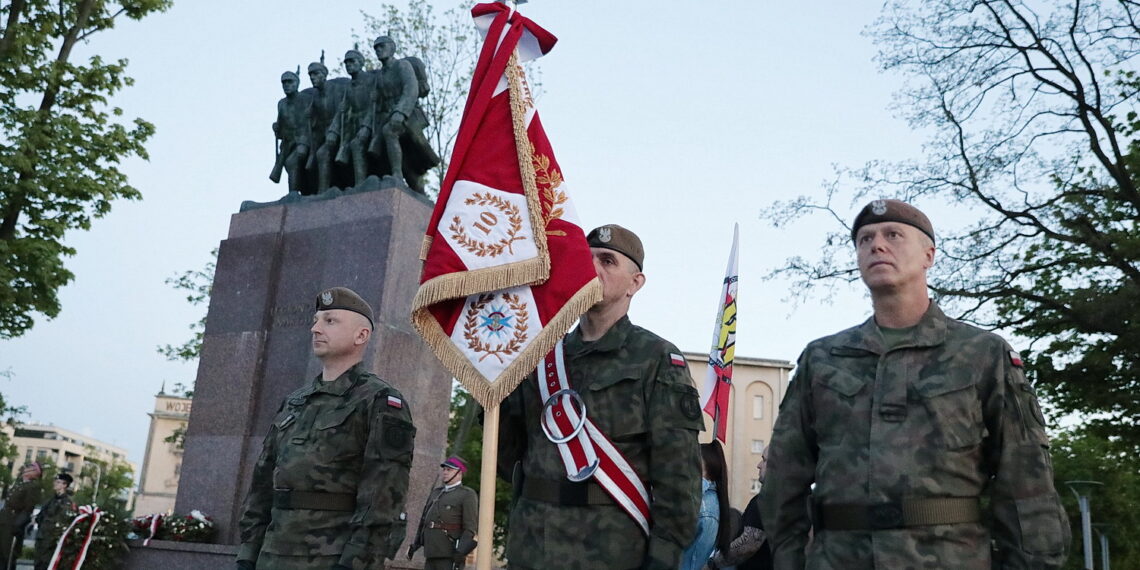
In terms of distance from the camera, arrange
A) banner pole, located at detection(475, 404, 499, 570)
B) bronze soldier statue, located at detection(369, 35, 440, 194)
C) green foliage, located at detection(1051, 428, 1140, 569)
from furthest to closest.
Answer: green foliage, located at detection(1051, 428, 1140, 569), bronze soldier statue, located at detection(369, 35, 440, 194), banner pole, located at detection(475, 404, 499, 570)

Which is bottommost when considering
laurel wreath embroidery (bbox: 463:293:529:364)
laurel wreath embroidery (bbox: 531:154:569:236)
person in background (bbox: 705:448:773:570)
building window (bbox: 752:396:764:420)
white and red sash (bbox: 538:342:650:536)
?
person in background (bbox: 705:448:773:570)

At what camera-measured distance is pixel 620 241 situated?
4301 millimetres

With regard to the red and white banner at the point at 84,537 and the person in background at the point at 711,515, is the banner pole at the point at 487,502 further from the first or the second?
the red and white banner at the point at 84,537

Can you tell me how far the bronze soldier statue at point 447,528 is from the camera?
30.8 feet

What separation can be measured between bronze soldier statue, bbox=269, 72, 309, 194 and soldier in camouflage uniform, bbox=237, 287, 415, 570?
6.69 meters

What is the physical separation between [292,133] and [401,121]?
65.6 inches

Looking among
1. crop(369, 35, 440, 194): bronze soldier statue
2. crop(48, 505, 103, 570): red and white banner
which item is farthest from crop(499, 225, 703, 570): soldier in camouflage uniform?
crop(369, 35, 440, 194): bronze soldier statue

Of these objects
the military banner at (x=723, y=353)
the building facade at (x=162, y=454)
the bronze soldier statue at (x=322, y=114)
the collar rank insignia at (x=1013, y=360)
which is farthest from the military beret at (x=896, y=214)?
the building facade at (x=162, y=454)

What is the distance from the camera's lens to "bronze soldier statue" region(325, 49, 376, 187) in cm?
1091

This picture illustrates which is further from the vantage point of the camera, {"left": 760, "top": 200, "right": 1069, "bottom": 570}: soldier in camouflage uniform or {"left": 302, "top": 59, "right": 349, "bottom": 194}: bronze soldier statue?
{"left": 302, "top": 59, "right": 349, "bottom": 194}: bronze soldier statue

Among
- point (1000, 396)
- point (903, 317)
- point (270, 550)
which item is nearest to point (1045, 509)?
point (1000, 396)

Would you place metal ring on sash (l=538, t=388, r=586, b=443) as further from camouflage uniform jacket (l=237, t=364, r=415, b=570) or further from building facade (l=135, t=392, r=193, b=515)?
building facade (l=135, t=392, r=193, b=515)

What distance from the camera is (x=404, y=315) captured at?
9.58m

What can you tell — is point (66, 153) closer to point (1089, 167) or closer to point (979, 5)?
point (979, 5)
